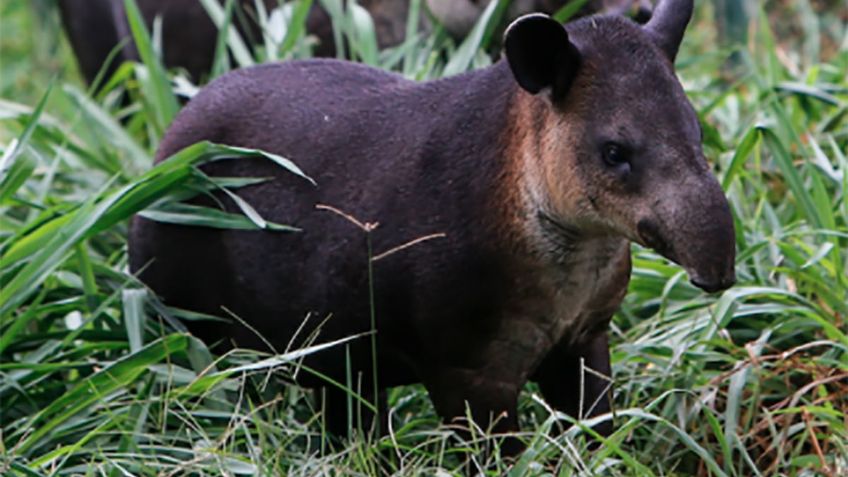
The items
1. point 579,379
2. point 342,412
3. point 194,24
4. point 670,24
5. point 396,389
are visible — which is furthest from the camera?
point 194,24

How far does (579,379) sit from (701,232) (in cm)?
76

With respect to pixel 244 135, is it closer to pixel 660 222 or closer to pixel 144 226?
pixel 144 226

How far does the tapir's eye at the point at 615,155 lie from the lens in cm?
358

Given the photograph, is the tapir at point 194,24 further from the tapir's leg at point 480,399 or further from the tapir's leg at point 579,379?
the tapir's leg at point 480,399

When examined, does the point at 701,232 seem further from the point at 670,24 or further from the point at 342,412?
Result: the point at 342,412

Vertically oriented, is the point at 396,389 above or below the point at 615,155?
below

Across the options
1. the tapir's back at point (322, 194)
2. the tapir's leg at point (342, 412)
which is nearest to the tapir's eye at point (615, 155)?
the tapir's back at point (322, 194)

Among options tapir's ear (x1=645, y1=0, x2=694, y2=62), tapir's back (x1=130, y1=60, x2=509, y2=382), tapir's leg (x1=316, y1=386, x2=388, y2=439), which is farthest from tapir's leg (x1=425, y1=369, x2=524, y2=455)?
tapir's ear (x1=645, y1=0, x2=694, y2=62)

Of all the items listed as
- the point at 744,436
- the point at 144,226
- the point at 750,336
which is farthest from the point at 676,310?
the point at 144,226

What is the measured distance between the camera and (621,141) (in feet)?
11.8

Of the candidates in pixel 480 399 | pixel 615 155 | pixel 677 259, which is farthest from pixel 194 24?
pixel 677 259

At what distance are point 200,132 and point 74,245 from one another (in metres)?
A: 0.40

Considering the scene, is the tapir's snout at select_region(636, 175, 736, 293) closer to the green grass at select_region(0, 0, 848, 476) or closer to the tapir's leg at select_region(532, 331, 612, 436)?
the green grass at select_region(0, 0, 848, 476)

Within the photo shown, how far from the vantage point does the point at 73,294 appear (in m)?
4.79
